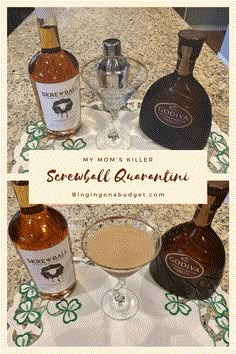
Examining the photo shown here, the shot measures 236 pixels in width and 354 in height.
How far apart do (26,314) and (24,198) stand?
6.2 inches

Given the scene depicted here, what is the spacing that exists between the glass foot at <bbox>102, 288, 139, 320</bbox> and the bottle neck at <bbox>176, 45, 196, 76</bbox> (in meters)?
0.26

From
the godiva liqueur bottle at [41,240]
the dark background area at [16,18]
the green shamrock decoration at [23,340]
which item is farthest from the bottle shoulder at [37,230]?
the dark background area at [16,18]

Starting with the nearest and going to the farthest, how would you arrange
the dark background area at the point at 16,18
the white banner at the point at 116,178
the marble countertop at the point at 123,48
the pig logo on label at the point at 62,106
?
1. the white banner at the point at 116,178
2. the pig logo on label at the point at 62,106
3. the marble countertop at the point at 123,48
4. the dark background area at the point at 16,18

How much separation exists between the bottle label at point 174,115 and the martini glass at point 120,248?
0.40 ft

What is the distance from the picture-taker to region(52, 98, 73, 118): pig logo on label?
435mm

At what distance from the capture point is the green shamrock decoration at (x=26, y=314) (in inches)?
17.4

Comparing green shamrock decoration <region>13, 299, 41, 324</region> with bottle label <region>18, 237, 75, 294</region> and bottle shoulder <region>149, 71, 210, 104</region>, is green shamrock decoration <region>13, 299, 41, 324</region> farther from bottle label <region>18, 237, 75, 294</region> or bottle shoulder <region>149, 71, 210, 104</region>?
bottle shoulder <region>149, 71, 210, 104</region>

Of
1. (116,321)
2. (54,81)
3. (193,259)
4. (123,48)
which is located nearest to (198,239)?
(193,259)

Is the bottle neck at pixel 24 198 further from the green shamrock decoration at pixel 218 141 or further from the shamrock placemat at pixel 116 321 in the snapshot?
the green shamrock decoration at pixel 218 141

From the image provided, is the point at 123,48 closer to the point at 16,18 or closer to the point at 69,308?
the point at 16,18

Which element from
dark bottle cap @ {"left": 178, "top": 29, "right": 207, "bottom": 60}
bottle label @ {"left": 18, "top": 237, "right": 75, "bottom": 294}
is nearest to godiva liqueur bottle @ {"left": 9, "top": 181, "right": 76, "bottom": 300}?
bottle label @ {"left": 18, "top": 237, "right": 75, "bottom": 294}

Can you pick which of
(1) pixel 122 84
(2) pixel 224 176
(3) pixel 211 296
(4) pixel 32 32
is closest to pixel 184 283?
(3) pixel 211 296

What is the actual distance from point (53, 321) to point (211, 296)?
183 millimetres

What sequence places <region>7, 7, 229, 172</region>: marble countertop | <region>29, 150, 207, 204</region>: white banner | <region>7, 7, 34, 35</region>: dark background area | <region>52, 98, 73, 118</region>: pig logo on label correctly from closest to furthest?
1. <region>29, 150, 207, 204</region>: white banner
2. <region>52, 98, 73, 118</region>: pig logo on label
3. <region>7, 7, 229, 172</region>: marble countertop
4. <region>7, 7, 34, 35</region>: dark background area
